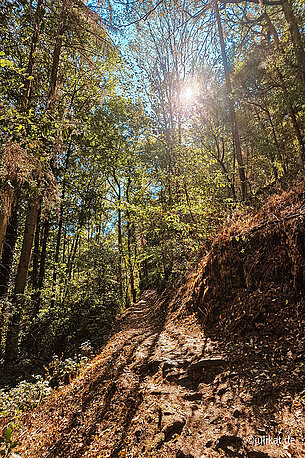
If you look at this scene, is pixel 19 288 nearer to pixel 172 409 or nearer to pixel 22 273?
pixel 22 273

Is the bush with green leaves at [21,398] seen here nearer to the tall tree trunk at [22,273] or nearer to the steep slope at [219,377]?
the steep slope at [219,377]

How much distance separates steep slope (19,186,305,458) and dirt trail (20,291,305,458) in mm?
14

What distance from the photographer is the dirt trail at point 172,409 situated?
7.36 feet

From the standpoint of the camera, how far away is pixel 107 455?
2969 mm

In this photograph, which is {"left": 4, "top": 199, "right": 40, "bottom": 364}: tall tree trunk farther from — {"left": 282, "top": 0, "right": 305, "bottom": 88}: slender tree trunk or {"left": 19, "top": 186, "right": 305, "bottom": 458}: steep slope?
Answer: {"left": 282, "top": 0, "right": 305, "bottom": 88}: slender tree trunk

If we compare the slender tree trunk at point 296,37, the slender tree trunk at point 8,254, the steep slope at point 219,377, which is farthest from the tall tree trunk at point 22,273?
the slender tree trunk at point 296,37

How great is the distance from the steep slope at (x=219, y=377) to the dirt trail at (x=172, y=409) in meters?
0.01

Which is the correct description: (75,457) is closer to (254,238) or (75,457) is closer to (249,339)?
(249,339)

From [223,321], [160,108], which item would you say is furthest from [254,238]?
[160,108]

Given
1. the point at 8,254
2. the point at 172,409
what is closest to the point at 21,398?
the point at 172,409

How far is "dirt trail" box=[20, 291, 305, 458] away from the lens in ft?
7.36

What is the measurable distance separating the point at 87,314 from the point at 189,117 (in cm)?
1105

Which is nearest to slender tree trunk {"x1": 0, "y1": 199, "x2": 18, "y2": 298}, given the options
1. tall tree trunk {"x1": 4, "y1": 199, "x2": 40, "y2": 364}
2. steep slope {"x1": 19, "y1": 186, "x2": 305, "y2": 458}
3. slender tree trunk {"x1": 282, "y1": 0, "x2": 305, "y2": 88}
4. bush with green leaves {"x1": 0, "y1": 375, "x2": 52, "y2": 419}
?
tall tree trunk {"x1": 4, "y1": 199, "x2": 40, "y2": 364}

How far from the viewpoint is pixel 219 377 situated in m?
3.13
